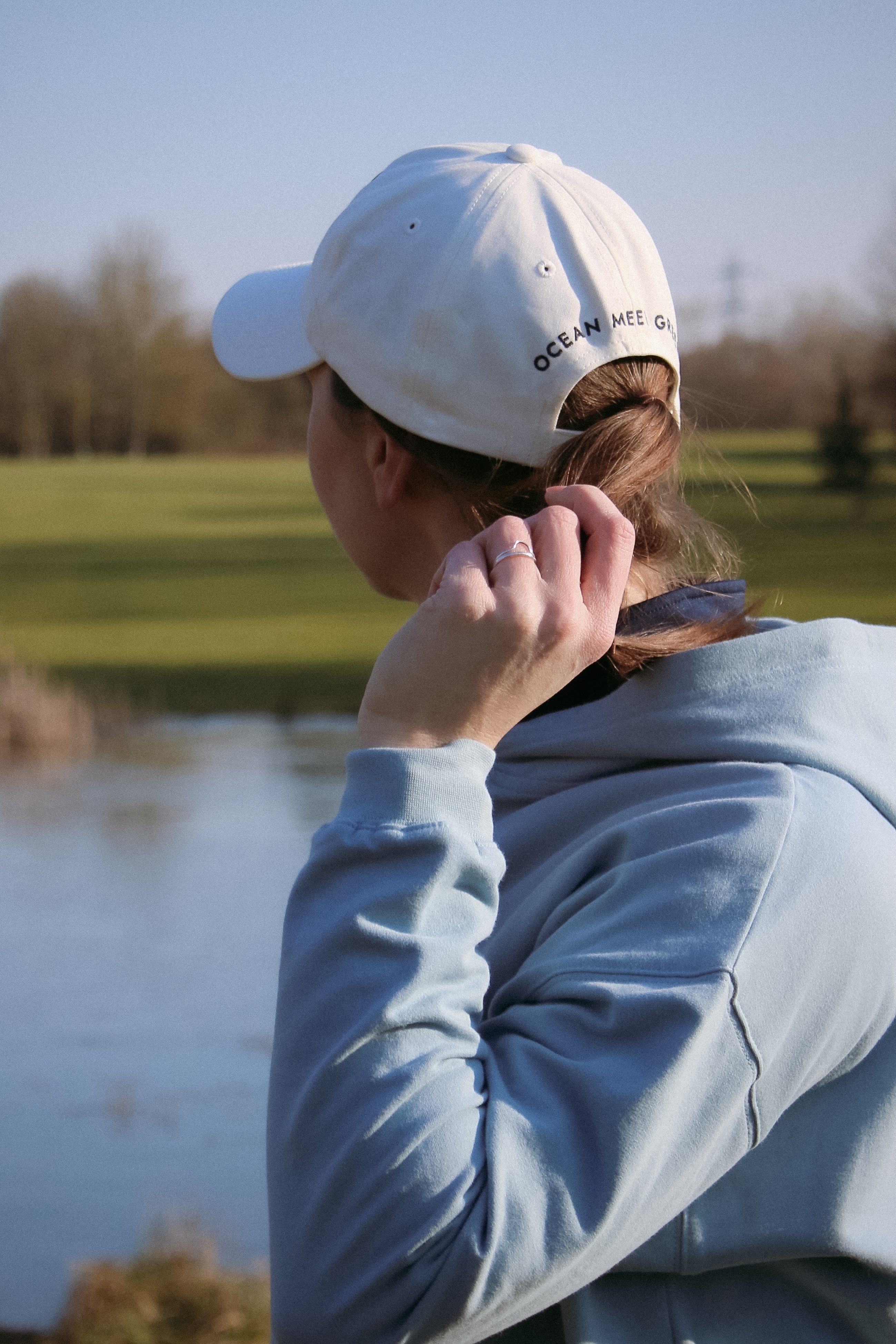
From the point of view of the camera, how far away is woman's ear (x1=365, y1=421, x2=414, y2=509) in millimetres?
1026

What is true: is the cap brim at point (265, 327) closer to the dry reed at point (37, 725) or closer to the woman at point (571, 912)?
the woman at point (571, 912)

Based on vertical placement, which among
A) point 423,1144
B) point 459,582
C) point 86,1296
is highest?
point 459,582

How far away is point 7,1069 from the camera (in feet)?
16.5

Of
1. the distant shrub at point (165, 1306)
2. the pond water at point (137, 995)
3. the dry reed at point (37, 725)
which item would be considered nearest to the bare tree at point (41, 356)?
the dry reed at point (37, 725)

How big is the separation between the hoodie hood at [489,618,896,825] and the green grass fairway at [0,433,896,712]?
1304 centimetres

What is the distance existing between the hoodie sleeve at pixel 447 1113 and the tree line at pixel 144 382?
1838cm

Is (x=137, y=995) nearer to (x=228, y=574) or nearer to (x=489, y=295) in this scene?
(x=489, y=295)

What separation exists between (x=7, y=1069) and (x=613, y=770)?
4731mm

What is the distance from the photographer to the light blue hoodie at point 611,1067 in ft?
2.28

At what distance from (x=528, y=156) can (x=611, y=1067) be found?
0.68 metres

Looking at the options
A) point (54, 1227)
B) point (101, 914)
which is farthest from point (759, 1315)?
point (101, 914)

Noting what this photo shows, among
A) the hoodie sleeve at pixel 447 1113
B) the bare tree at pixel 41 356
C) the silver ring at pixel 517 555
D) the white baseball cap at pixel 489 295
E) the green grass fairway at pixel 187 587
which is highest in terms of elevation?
the white baseball cap at pixel 489 295

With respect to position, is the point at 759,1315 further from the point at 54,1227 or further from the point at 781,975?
the point at 54,1227

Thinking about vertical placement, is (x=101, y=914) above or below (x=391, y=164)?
below
